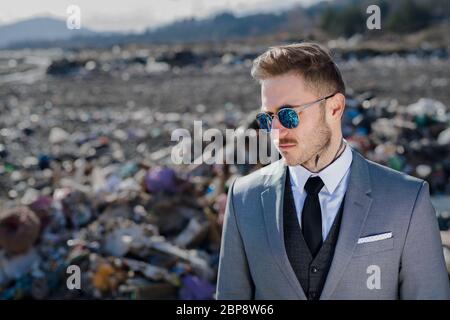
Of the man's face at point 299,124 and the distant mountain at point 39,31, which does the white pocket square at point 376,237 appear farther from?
the distant mountain at point 39,31

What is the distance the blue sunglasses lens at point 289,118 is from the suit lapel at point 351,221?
255 mm

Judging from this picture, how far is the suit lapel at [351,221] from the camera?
1754 mm

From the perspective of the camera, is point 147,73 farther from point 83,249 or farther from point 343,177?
point 343,177

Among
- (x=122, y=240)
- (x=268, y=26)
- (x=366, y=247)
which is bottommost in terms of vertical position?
(x=122, y=240)

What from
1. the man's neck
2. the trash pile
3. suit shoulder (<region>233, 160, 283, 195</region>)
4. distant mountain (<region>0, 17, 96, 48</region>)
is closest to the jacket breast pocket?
the man's neck

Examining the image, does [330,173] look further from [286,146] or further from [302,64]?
[302,64]

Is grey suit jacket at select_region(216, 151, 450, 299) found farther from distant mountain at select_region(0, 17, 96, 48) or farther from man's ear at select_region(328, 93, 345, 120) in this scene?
distant mountain at select_region(0, 17, 96, 48)

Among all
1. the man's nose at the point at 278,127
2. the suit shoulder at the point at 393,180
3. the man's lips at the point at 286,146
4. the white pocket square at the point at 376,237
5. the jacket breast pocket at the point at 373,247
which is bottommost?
the jacket breast pocket at the point at 373,247

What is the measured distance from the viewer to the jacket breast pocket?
175cm

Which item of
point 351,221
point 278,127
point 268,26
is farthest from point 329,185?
point 268,26

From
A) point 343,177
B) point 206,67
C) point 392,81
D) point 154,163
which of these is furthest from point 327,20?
point 343,177

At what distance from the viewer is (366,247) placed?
5.81 feet

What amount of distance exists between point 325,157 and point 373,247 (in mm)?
324

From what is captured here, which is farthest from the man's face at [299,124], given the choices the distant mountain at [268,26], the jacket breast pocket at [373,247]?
the distant mountain at [268,26]
